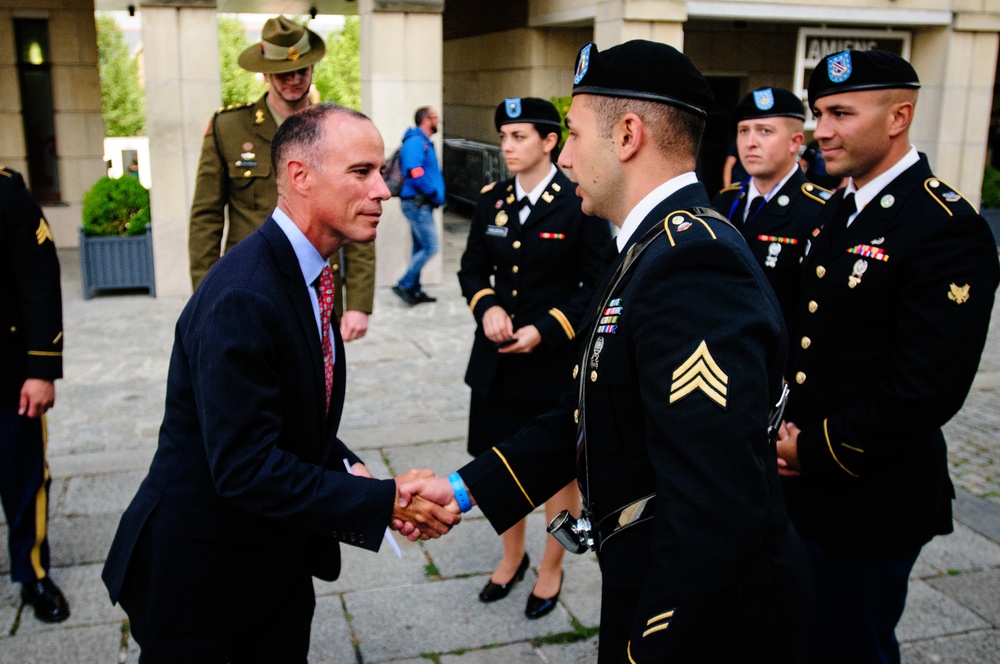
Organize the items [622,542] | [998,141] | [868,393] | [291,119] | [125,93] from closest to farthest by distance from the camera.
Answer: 1. [622,542]
2. [291,119]
3. [868,393]
4. [998,141]
5. [125,93]

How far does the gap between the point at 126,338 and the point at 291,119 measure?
6.76m

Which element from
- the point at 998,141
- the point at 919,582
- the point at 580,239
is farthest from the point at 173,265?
the point at 998,141

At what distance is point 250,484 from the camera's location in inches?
88.7

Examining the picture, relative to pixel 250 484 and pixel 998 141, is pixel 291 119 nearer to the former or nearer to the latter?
pixel 250 484

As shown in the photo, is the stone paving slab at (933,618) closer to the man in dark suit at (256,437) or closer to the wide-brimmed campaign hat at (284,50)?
the man in dark suit at (256,437)

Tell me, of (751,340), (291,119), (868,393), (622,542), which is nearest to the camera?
(751,340)

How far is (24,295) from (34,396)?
42 cm

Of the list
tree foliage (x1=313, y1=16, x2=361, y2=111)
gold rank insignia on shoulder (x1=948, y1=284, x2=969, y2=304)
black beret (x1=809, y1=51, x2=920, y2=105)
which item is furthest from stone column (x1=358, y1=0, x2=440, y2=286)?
tree foliage (x1=313, y1=16, x2=361, y2=111)

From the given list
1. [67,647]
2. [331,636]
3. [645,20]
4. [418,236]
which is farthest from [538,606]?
[645,20]

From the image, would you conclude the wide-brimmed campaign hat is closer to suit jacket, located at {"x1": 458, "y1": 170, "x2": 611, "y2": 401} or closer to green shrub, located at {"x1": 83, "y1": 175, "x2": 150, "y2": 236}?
suit jacket, located at {"x1": 458, "y1": 170, "x2": 611, "y2": 401}

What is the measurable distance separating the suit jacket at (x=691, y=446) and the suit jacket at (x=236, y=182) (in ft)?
10.00

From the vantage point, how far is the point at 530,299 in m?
4.37

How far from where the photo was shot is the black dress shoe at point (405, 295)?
10.4 meters

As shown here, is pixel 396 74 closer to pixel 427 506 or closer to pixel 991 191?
pixel 427 506
